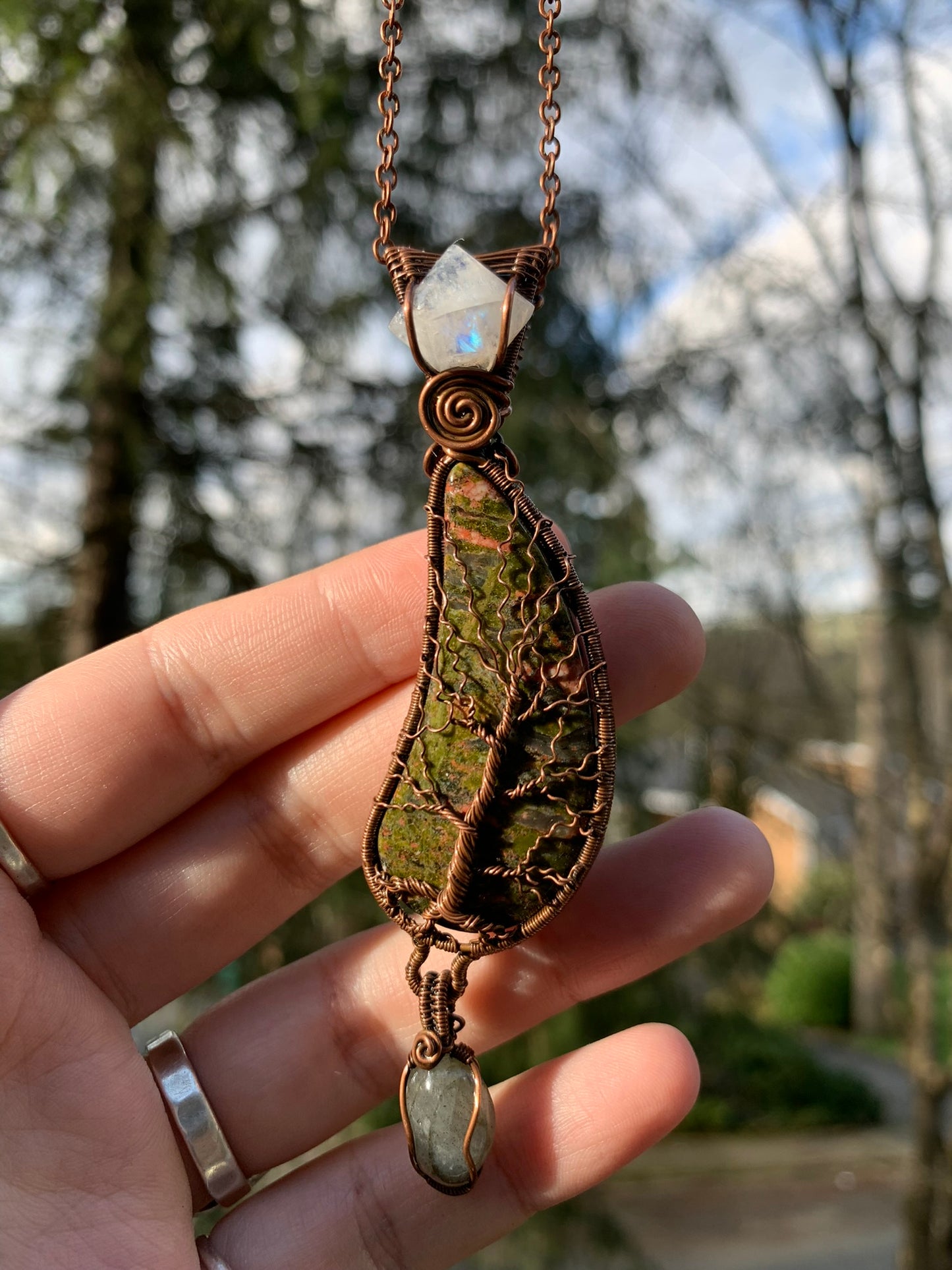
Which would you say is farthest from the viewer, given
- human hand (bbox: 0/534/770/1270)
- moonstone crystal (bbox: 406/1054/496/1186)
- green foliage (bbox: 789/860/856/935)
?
green foliage (bbox: 789/860/856/935)

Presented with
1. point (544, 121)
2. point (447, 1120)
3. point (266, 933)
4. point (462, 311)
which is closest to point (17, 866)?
point (266, 933)

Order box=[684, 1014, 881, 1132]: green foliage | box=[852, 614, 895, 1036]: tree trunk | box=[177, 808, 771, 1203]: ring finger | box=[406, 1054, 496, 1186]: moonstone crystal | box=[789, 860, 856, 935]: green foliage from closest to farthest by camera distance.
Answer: box=[406, 1054, 496, 1186]: moonstone crystal, box=[177, 808, 771, 1203]: ring finger, box=[852, 614, 895, 1036]: tree trunk, box=[684, 1014, 881, 1132]: green foliage, box=[789, 860, 856, 935]: green foliage

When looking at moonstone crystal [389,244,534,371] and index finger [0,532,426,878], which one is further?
index finger [0,532,426,878]

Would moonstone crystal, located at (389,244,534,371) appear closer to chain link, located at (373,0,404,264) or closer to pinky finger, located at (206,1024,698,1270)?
chain link, located at (373,0,404,264)

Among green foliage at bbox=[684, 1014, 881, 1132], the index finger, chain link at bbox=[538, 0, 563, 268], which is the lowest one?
green foliage at bbox=[684, 1014, 881, 1132]

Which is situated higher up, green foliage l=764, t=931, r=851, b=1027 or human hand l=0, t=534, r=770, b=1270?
human hand l=0, t=534, r=770, b=1270

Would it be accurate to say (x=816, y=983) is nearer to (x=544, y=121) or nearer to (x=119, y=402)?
(x=119, y=402)

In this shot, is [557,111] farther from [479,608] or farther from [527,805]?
[527,805]

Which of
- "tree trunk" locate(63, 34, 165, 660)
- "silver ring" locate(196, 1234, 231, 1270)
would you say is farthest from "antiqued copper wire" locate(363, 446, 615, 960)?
"tree trunk" locate(63, 34, 165, 660)
